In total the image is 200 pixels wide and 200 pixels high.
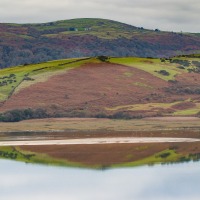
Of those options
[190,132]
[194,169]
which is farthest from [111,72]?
[194,169]

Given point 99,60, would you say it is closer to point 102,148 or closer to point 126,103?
point 126,103

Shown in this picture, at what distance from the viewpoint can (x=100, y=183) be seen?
35.5 meters

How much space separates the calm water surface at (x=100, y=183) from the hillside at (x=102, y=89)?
39.2 m

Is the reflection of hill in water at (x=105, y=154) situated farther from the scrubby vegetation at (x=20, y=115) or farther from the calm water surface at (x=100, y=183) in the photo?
the scrubby vegetation at (x=20, y=115)

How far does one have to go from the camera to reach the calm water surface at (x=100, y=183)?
32062 millimetres

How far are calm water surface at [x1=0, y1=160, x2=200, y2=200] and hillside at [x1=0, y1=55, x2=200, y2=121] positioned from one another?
3915cm

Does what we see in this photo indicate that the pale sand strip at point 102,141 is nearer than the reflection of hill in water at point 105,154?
No

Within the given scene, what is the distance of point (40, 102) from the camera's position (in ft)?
278

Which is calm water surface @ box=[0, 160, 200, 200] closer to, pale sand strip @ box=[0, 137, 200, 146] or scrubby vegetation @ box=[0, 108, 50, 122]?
pale sand strip @ box=[0, 137, 200, 146]

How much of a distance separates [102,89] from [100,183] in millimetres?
54581

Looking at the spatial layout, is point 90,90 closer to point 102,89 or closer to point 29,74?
point 102,89

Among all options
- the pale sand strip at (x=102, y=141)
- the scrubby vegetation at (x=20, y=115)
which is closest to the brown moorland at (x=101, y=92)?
the scrubby vegetation at (x=20, y=115)

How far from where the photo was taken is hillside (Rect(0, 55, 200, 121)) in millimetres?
81812

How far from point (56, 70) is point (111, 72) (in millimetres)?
6989
